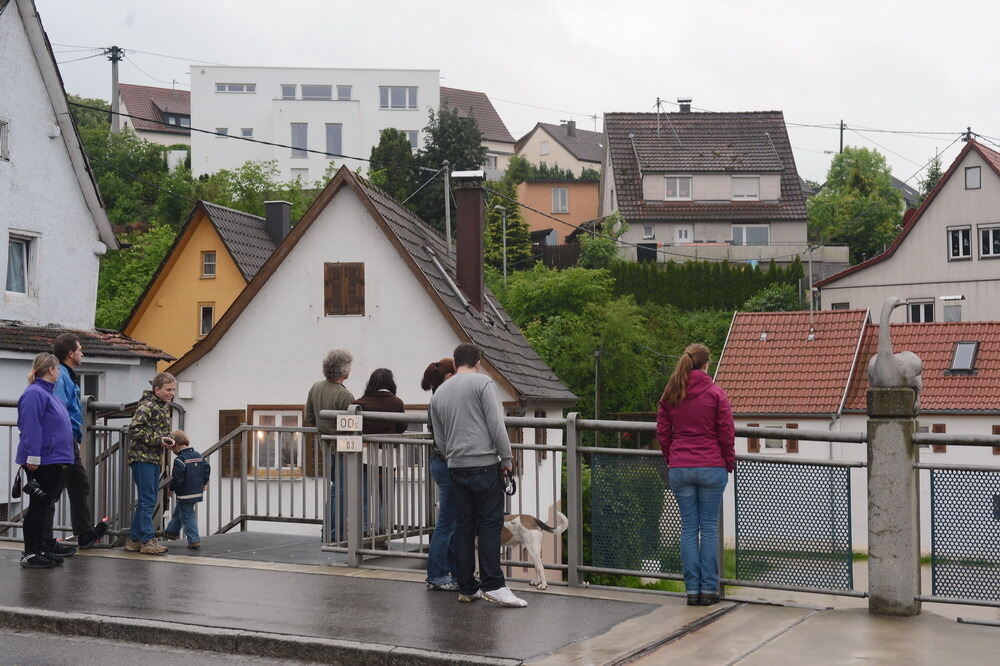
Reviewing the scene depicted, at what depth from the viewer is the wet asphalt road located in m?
8.47

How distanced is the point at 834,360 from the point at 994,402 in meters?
5.40

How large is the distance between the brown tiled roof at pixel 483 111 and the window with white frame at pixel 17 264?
88.3 metres

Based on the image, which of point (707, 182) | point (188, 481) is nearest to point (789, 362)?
point (707, 182)

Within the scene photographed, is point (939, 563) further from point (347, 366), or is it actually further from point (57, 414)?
point (57, 414)

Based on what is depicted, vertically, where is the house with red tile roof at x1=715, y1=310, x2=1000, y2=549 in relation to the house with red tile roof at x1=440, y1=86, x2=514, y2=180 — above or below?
below

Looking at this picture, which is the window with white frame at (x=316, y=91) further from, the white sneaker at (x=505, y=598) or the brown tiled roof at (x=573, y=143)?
the white sneaker at (x=505, y=598)

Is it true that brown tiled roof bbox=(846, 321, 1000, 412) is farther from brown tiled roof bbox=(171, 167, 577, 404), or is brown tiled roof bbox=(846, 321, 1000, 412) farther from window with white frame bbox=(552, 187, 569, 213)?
window with white frame bbox=(552, 187, 569, 213)

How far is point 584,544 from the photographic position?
11023 millimetres

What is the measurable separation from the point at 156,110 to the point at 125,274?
61195mm

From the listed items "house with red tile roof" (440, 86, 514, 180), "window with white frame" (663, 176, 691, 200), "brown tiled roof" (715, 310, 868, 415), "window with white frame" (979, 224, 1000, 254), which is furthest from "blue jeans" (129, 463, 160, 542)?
"house with red tile roof" (440, 86, 514, 180)

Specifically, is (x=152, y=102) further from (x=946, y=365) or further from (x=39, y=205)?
(x=39, y=205)

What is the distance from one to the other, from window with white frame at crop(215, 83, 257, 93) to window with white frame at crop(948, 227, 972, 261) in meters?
47.2

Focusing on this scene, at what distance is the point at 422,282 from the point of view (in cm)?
2789

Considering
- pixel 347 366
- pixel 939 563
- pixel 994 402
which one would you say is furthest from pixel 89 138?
pixel 939 563
